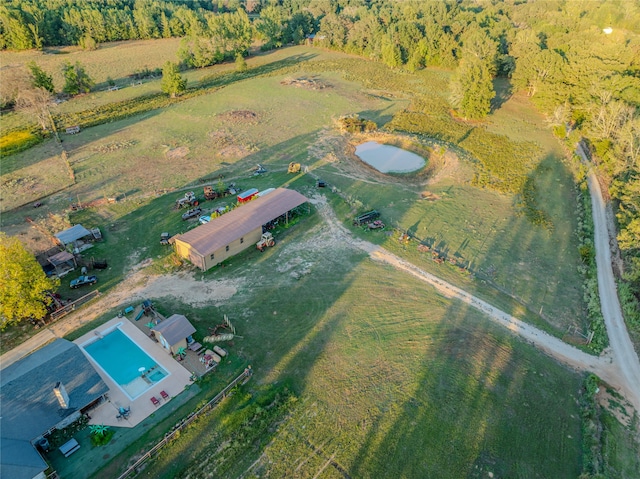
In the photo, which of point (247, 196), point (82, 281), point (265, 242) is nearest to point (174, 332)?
point (82, 281)

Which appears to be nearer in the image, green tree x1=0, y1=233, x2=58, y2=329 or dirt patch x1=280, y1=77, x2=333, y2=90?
green tree x1=0, y1=233, x2=58, y2=329

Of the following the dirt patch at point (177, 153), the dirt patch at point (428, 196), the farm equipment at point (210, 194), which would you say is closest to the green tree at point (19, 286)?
the farm equipment at point (210, 194)

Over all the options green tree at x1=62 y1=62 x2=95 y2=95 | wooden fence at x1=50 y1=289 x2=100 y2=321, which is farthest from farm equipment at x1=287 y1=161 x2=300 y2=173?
green tree at x1=62 y1=62 x2=95 y2=95

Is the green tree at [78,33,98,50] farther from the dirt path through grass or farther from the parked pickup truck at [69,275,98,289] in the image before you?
the dirt path through grass

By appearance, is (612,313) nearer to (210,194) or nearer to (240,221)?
(240,221)

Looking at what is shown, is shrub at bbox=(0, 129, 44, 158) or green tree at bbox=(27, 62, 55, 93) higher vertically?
green tree at bbox=(27, 62, 55, 93)

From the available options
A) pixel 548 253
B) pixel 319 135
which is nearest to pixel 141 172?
pixel 319 135

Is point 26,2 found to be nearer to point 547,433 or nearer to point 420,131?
point 420,131
